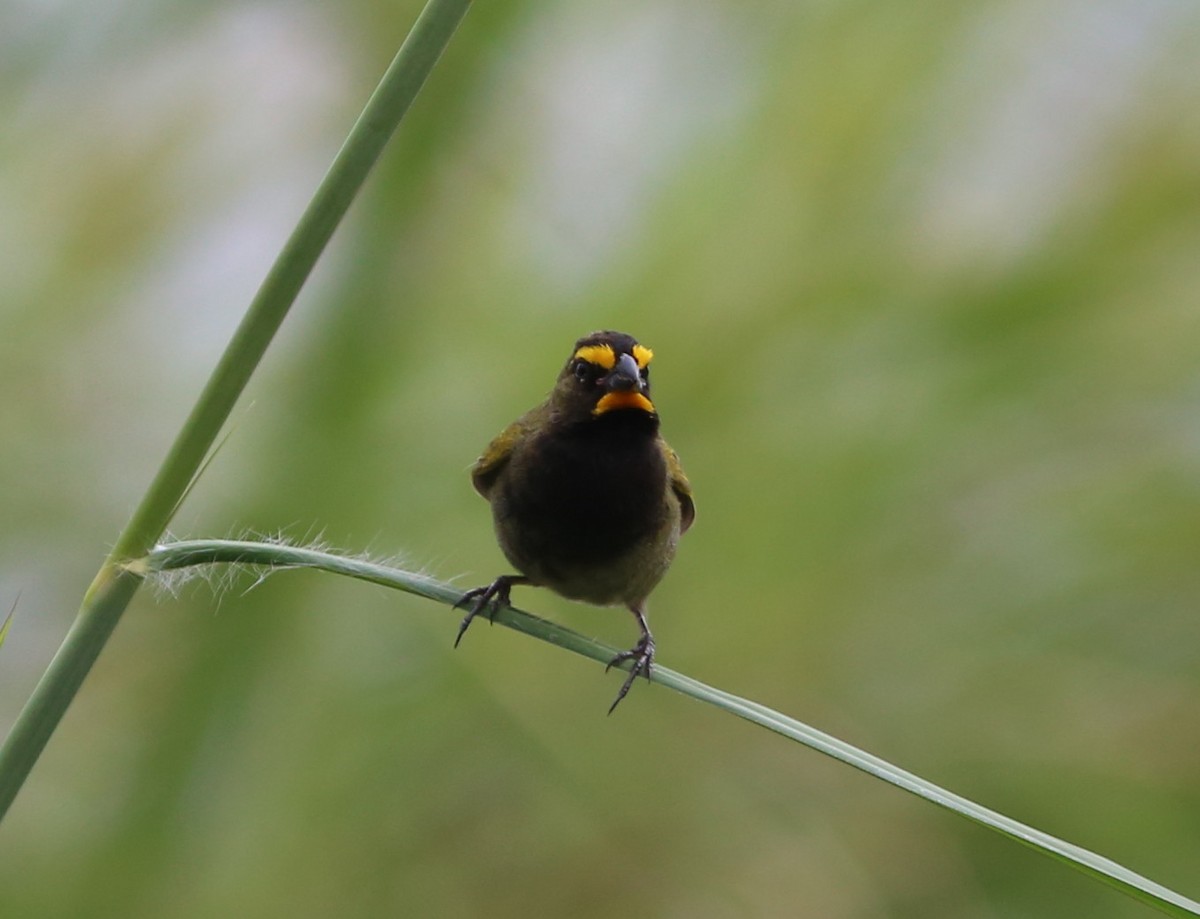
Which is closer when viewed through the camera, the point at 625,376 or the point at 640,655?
the point at 625,376

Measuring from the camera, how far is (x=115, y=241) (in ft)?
8.91

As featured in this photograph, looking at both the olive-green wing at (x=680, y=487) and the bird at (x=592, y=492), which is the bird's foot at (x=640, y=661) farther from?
the olive-green wing at (x=680, y=487)

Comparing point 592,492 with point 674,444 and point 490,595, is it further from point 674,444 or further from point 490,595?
point 674,444

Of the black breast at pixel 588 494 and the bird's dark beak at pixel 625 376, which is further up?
the bird's dark beak at pixel 625 376

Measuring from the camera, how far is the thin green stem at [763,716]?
1004mm

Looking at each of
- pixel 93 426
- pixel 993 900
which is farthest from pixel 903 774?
pixel 93 426

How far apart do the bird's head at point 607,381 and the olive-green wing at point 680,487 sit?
0.15 m

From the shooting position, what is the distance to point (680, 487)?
95.7 inches

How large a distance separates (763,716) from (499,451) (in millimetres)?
1323

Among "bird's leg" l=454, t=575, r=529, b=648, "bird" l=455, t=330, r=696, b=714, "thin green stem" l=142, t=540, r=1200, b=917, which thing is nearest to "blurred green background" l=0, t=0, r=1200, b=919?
"bird's leg" l=454, t=575, r=529, b=648

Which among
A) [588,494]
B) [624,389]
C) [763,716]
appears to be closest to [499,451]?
[588,494]

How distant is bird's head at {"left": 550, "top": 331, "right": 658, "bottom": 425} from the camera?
6.88ft

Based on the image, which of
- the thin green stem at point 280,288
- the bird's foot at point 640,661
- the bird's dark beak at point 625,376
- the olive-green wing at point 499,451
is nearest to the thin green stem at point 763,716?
the thin green stem at point 280,288

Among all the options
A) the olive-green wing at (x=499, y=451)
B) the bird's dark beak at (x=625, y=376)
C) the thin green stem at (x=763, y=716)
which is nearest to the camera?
the thin green stem at (x=763, y=716)
